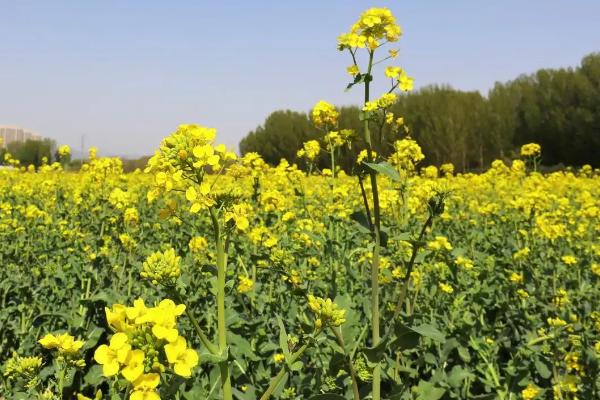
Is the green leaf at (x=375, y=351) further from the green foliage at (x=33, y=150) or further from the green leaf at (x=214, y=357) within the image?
the green foliage at (x=33, y=150)

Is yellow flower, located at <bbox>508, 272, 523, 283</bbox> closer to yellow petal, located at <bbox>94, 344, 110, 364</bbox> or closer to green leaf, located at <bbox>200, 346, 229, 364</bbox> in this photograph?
green leaf, located at <bbox>200, 346, 229, 364</bbox>

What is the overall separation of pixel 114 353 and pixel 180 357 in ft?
0.41

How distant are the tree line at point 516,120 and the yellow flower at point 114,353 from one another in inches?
931

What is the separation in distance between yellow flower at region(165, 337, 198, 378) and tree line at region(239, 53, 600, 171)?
23.6m

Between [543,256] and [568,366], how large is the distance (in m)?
1.88

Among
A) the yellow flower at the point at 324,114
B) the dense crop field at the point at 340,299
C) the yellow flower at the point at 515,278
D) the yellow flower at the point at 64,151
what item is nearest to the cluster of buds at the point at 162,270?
the dense crop field at the point at 340,299

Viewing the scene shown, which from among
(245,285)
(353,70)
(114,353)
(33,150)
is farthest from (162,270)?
(33,150)

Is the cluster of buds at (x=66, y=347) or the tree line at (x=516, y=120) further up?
the tree line at (x=516, y=120)

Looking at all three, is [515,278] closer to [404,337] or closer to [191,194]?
[404,337]

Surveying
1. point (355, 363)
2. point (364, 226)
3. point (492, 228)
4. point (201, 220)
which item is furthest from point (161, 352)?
point (492, 228)

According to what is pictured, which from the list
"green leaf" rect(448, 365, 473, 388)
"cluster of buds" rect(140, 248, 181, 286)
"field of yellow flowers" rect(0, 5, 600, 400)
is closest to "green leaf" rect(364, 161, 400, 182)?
"field of yellow flowers" rect(0, 5, 600, 400)

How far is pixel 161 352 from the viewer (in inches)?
39.3

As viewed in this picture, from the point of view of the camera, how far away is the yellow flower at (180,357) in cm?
95

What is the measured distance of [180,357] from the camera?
38.6 inches
